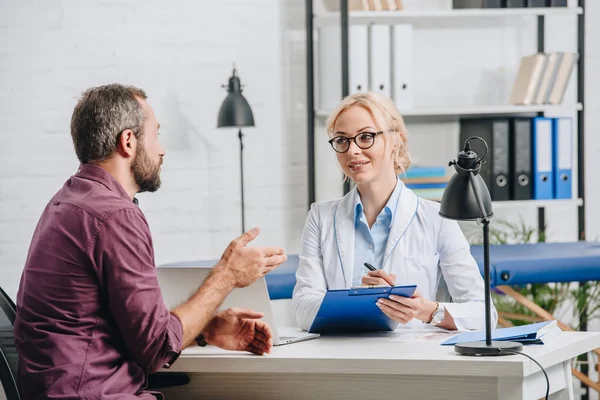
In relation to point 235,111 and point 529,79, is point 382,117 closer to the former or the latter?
point 235,111

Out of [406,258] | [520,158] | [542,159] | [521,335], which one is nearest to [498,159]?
[520,158]

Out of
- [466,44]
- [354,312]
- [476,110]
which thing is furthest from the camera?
[466,44]

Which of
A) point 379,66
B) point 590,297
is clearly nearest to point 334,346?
point 379,66

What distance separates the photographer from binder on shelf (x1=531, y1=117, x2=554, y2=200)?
11.9 feet

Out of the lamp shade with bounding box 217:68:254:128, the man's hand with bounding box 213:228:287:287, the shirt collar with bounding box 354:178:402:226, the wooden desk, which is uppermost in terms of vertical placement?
the lamp shade with bounding box 217:68:254:128

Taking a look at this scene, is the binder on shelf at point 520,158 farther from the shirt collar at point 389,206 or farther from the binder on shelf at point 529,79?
the shirt collar at point 389,206

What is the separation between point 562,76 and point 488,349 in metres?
2.26

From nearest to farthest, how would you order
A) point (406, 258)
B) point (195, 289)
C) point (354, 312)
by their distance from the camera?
1. point (195, 289)
2. point (354, 312)
3. point (406, 258)

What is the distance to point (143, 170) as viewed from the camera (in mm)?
1769

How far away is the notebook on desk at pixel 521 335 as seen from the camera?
70.7 inches

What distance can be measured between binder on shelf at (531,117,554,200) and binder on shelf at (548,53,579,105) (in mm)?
108

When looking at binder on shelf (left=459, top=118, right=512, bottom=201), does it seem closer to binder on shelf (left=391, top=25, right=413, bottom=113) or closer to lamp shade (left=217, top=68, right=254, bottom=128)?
binder on shelf (left=391, top=25, right=413, bottom=113)

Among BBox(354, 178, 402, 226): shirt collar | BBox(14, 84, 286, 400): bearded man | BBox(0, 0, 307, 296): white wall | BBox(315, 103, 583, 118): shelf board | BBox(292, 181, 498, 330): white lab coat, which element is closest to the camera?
BBox(14, 84, 286, 400): bearded man

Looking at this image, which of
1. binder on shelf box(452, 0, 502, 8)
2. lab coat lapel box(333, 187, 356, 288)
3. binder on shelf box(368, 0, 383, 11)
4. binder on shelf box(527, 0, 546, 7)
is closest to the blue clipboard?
lab coat lapel box(333, 187, 356, 288)
